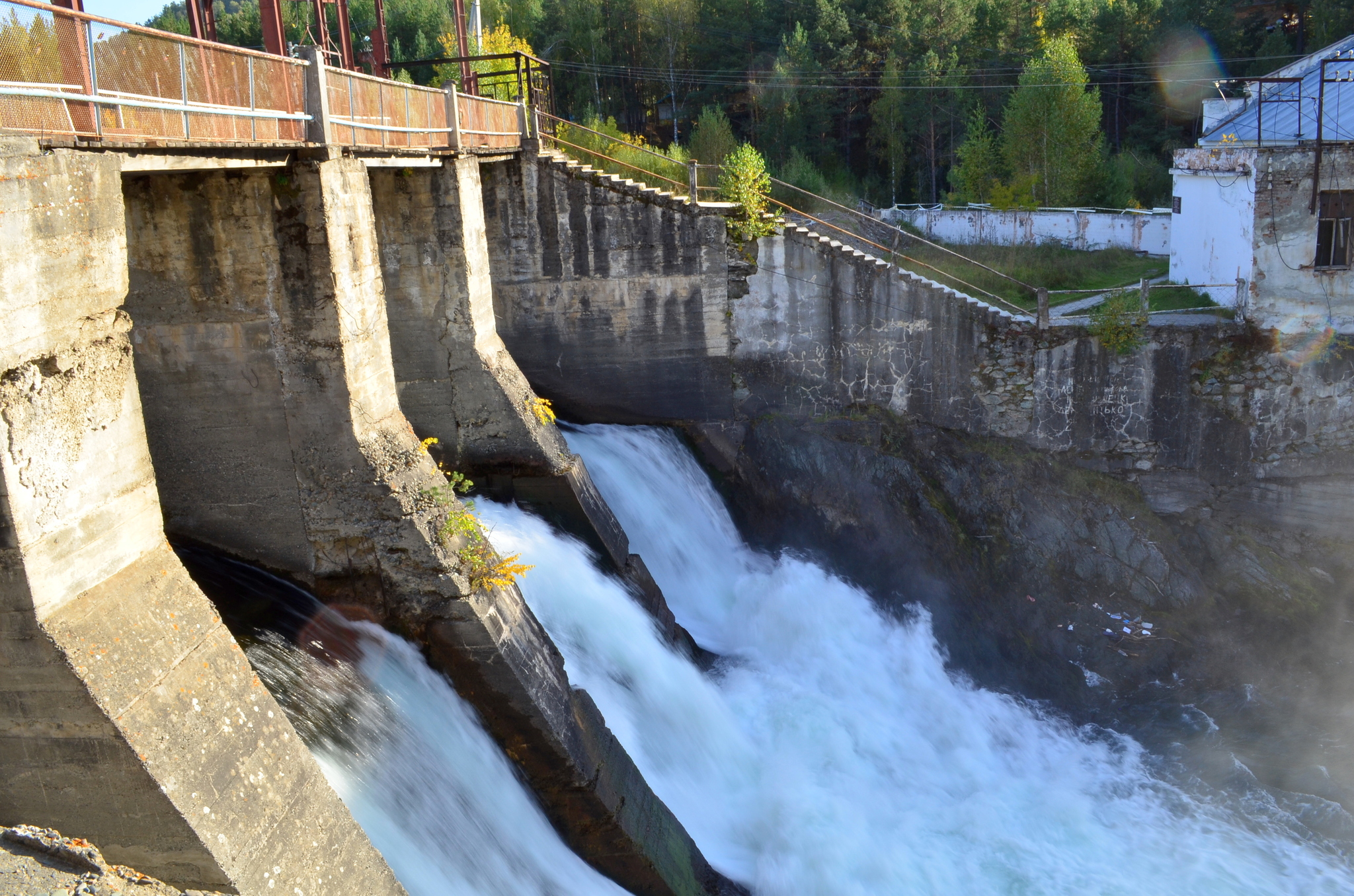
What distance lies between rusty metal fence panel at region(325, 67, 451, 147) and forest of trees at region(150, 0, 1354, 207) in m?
21.5

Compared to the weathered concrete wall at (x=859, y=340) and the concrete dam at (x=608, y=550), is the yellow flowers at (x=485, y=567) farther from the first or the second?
the weathered concrete wall at (x=859, y=340)

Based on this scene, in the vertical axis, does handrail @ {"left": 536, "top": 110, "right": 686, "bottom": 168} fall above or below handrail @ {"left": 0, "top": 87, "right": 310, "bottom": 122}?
above

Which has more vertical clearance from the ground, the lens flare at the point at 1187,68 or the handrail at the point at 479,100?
the lens flare at the point at 1187,68

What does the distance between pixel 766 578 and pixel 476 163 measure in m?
7.96

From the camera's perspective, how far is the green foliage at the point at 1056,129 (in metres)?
32.2

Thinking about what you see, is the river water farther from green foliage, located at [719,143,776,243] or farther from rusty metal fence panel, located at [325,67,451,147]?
rusty metal fence panel, located at [325,67,451,147]

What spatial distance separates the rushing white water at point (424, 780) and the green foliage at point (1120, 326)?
13.2 metres

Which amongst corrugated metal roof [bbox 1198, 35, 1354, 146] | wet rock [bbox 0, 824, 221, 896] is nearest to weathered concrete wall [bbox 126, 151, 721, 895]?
wet rock [bbox 0, 824, 221, 896]

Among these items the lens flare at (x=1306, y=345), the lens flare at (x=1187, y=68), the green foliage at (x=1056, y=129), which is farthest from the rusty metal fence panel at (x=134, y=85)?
the lens flare at (x=1187, y=68)

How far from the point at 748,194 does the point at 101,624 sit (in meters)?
13.8

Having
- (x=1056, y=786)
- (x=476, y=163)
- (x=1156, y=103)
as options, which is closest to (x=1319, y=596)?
(x=1056, y=786)

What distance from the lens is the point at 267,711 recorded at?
22.5ft

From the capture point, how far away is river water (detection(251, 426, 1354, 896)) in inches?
362

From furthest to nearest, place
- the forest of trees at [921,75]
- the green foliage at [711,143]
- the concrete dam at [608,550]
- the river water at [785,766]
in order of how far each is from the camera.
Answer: the forest of trees at [921,75] → the green foliage at [711,143] → the river water at [785,766] → the concrete dam at [608,550]
